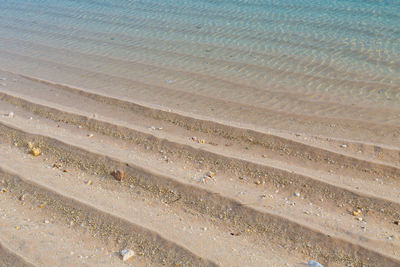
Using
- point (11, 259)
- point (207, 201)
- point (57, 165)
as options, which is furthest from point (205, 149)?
point (11, 259)

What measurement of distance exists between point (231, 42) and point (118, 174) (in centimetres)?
394

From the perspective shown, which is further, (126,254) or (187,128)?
(187,128)

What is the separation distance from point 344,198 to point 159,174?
1.35 m

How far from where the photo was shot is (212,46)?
6.22m

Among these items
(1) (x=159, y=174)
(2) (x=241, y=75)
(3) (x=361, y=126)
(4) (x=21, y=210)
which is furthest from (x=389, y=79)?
(4) (x=21, y=210)

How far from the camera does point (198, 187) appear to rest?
2826 mm

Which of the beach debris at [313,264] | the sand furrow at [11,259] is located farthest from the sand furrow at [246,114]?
the sand furrow at [11,259]

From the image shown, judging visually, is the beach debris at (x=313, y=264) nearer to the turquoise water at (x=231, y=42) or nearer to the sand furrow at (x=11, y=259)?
the sand furrow at (x=11, y=259)

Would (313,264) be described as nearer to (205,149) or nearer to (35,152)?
(205,149)

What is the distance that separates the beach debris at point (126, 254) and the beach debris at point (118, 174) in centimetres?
78

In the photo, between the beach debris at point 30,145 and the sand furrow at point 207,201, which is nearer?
the sand furrow at point 207,201

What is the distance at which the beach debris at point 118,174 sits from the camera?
2986 mm

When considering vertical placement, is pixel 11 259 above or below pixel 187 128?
above

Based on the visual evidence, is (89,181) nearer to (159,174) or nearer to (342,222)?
(159,174)
